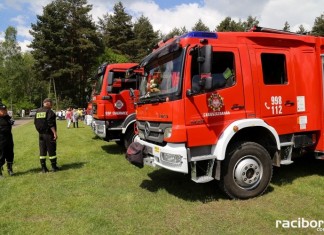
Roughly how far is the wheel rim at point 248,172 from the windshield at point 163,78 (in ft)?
5.44

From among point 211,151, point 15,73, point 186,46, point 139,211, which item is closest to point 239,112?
point 211,151

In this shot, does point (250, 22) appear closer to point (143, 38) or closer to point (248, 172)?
point (143, 38)

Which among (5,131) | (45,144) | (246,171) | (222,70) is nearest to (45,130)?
(45,144)

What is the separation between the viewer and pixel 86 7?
45438 millimetres

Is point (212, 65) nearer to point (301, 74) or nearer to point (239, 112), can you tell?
point (239, 112)

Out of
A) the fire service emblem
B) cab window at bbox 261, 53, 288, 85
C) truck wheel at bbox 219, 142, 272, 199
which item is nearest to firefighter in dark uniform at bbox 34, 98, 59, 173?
the fire service emblem

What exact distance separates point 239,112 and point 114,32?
4626cm

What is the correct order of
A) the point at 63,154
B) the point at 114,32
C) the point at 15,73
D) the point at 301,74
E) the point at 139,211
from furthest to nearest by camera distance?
the point at 15,73
the point at 114,32
the point at 63,154
the point at 301,74
the point at 139,211

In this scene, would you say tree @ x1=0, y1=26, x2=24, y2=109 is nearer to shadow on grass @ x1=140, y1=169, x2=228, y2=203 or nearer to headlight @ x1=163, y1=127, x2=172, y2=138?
shadow on grass @ x1=140, y1=169, x2=228, y2=203

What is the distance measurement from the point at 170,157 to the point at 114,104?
17.2ft

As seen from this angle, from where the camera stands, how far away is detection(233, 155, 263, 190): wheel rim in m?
5.73

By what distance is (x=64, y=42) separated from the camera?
43656mm

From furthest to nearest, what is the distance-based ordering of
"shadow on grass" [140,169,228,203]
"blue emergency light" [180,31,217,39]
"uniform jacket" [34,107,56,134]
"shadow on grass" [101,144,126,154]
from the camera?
"shadow on grass" [101,144,126,154] < "uniform jacket" [34,107,56,134] < "shadow on grass" [140,169,228,203] < "blue emergency light" [180,31,217,39]

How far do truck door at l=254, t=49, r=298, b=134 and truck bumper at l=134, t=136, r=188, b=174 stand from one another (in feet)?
5.70
